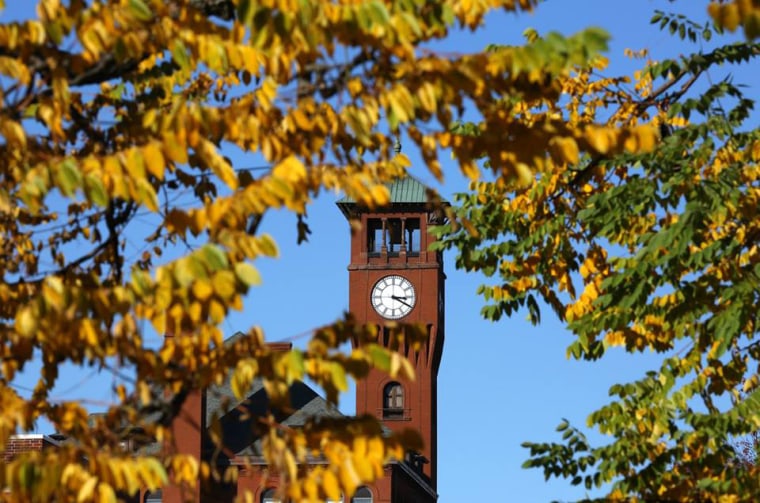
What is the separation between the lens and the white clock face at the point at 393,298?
7050cm

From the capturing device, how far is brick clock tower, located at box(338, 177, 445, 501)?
68875mm

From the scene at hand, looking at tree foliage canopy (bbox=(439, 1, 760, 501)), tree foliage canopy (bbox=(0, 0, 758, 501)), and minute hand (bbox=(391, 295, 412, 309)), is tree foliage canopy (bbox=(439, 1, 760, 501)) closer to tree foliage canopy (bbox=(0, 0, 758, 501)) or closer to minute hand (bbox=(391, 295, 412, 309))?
tree foliage canopy (bbox=(0, 0, 758, 501))

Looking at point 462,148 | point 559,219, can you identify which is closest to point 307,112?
point 462,148

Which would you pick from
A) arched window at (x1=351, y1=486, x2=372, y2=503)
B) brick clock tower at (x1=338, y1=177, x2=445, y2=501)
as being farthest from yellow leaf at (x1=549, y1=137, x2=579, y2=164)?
brick clock tower at (x1=338, y1=177, x2=445, y2=501)

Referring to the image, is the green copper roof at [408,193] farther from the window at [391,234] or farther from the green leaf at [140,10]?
the green leaf at [140,10]

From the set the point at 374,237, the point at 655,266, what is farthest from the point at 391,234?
the point at 655,266

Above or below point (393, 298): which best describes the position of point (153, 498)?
below

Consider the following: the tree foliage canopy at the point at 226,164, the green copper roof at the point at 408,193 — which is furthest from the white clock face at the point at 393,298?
the tree foliage canopy at the point at 226,164

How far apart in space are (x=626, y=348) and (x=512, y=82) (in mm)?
7487

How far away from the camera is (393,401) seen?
69.2 metres

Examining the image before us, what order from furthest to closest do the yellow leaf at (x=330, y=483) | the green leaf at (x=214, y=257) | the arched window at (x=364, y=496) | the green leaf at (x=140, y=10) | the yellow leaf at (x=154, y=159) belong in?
1. the arched window at (x=364, y=496)
2. the green leaf at (x=140, y=10)
3. the yellow leaf at (x=154, y=159)
4. the yellow leaf at (x=330, y=483)
5. the green leaf at (x=214, y=257)

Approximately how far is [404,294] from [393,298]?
62cm

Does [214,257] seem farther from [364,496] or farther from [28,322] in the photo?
[364,496]

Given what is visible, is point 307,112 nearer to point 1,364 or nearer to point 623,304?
point 1,364
